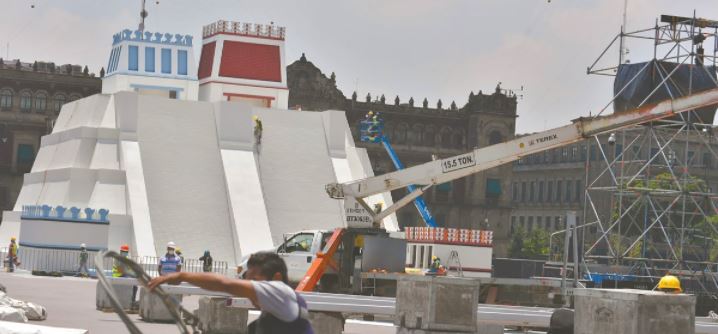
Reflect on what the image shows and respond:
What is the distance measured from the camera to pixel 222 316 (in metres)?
20.4

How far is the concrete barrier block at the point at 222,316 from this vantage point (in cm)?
2034

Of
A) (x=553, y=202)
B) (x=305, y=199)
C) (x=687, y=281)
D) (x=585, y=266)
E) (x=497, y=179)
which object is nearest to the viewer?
(x=585, y=266)

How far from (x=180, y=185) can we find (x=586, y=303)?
39.1 metres

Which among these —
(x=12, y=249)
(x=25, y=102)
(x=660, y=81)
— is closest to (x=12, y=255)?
(x=12, y=249)

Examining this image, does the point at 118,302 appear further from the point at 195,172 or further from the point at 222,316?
the point at 195,172

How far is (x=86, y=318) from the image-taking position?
24.0 m

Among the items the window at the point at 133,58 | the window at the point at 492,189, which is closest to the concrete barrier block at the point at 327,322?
the window at the point at 133,58

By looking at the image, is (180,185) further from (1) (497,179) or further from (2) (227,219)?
(1) (497,179)

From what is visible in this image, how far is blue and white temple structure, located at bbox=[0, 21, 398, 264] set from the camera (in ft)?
164

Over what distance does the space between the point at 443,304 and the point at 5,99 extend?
3436 inches

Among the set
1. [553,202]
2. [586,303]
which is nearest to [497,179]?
[553,202]

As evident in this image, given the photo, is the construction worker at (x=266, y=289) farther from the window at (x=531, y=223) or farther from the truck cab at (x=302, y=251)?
the window at (x=531, y=223)

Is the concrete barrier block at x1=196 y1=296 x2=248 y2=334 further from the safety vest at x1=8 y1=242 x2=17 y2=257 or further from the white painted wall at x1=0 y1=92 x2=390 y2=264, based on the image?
the white painted wall at x1=0 y1=92 x2=390 y2=264

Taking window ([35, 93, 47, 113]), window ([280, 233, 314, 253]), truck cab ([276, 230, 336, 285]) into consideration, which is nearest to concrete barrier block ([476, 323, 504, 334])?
truck cab ([276, 230, 336, 285])
